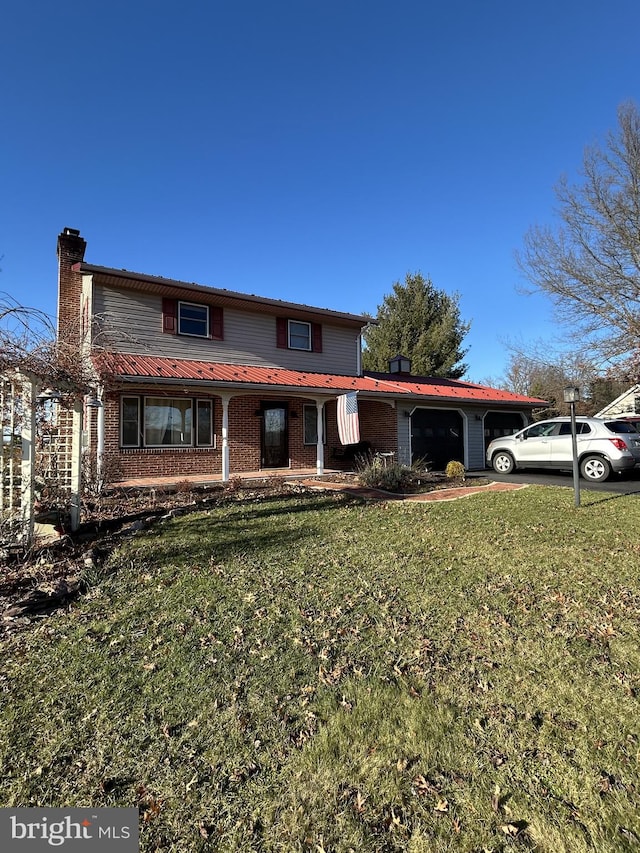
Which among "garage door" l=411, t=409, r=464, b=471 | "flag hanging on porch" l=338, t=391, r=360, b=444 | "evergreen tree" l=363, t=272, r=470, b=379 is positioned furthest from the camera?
"evergreen tree" l=363, t=272, r=470, b=379

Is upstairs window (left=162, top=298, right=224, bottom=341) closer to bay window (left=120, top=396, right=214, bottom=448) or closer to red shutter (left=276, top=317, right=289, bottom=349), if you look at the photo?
red shutter (left=276, top=317, right=289, bottom=349)

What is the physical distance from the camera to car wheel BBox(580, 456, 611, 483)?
1141cm

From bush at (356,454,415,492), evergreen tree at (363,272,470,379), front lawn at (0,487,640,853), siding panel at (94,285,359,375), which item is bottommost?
front lawn at (0,487,640,853)

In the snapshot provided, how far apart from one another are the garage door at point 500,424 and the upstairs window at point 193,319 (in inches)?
434

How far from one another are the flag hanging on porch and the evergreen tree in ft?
58.9

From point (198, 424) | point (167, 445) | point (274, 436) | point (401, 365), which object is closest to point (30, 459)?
point (167, 445)

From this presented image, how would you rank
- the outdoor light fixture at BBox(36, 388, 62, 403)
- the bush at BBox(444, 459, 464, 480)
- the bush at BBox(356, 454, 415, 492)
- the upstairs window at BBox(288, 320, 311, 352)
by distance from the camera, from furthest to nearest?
1. the upstairs window at BBox(288, 320, 311, 352)
2. the bush at BBox(444, 459, 464, 480)
3. the bush at BBox(356, 454, 415, 492)
4. the outdoor light fixture at BBox(36, 388, 62, 403)

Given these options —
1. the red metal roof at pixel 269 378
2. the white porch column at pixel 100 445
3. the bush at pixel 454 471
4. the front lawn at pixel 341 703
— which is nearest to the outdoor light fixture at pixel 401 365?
the red metal roof at pixel 269 378

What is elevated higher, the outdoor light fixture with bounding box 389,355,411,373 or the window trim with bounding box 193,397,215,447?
the outdoor light fixture with bounding box 389,355,411,373

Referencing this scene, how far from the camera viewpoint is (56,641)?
352 centimetres

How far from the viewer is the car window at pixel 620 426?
11484 mm

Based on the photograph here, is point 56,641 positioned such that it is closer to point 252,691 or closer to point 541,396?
point 252,691

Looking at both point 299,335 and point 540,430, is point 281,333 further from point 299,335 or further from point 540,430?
point 540,430

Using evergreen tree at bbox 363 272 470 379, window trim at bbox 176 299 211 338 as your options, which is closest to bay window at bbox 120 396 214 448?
window trim at bbox 176 299 211 338
